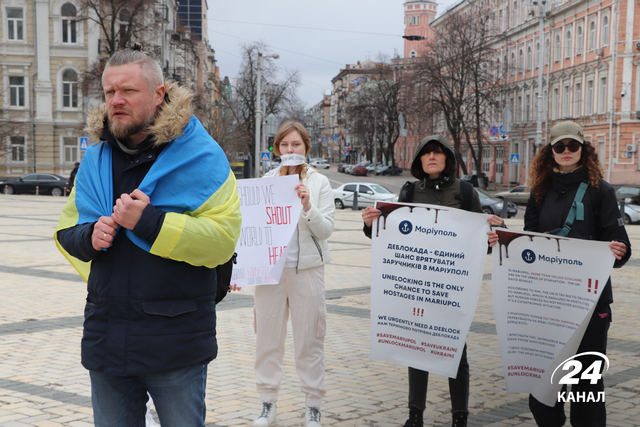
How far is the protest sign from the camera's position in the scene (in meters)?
4.97

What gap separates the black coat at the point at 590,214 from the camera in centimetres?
439

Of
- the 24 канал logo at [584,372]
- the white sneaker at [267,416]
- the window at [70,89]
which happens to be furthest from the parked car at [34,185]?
the 24 канал logo at [584,372]

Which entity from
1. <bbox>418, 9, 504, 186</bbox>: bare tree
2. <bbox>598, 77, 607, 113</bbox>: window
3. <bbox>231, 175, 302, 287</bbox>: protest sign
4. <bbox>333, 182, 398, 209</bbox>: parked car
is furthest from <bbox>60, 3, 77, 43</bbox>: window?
<bbox>231, 175, 302, 287</bbox>: protest sign

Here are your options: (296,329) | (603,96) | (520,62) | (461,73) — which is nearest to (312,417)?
(296,329)

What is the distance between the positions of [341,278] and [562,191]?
25.8 feet

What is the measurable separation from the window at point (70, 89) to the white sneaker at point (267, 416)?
5084 centimetres

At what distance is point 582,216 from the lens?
14.5 feet

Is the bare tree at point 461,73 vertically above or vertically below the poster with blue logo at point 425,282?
above

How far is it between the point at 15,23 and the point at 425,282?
53.1 m

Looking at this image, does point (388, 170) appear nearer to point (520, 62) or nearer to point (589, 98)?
point (520, 62)

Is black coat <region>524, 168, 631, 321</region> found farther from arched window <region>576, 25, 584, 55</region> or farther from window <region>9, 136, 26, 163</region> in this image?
arched window <region>576, 25, 584, 55</region>

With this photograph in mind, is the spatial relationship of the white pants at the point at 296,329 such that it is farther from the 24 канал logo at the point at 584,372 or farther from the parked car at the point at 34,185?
the parked car at the point at 34,185

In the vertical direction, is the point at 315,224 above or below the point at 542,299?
above

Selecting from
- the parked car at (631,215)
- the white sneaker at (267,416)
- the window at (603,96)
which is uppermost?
the window at (603,96)
